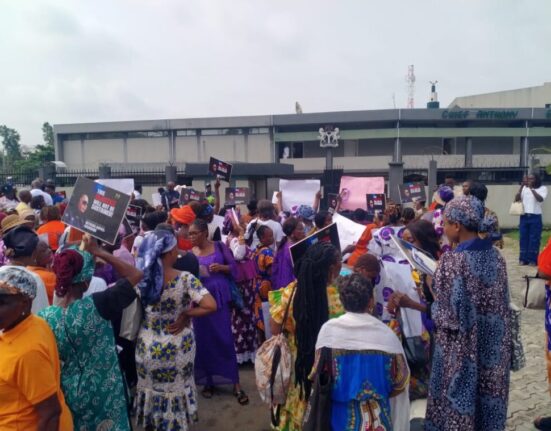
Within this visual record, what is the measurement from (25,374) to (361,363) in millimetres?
1691

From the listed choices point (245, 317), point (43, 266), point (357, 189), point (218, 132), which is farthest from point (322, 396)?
point (218, 132)

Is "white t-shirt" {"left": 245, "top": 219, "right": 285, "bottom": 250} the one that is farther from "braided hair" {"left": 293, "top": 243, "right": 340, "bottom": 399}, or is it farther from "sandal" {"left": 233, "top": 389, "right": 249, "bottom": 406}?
"braided hair" {"left": 293, "top": 243, "right": 340, "bottom": 399}

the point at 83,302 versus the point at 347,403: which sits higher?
the point at 83,302

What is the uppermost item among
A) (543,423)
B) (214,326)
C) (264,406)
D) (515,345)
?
(515,345)

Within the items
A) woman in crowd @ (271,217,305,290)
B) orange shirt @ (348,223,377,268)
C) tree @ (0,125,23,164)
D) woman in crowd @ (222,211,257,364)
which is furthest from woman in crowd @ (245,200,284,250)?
tree @ (0,125,23,164)

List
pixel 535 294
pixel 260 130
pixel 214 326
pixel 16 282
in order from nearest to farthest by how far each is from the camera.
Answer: pixel 16 282, pixel 535 294, pixel 214 326, pixel 260 130

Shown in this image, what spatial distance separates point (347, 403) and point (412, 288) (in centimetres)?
145

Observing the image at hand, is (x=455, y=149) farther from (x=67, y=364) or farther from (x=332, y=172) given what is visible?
(x=67, y=364)

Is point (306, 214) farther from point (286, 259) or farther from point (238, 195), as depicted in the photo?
point (238, 195)

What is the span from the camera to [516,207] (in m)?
9.70

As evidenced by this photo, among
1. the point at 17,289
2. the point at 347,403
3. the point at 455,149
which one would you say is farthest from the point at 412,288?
the point at 455,149

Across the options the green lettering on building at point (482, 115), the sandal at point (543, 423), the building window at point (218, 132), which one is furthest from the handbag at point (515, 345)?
the building window at point (218, 132)

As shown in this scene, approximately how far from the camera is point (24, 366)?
185 cm

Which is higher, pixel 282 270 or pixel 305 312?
pixel 305 312
